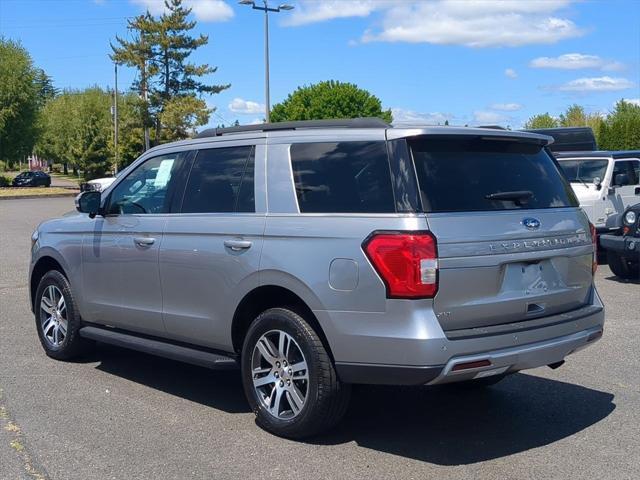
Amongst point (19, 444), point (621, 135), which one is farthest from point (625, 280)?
point (621, 135)

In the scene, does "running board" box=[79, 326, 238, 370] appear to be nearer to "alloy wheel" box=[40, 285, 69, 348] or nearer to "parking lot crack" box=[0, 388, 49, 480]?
"alloy wheel" box=[40, 285, 69, 348]

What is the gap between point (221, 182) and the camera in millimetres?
5648

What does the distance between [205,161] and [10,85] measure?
164 ft

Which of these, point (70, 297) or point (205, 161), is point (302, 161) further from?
point (70, 297)

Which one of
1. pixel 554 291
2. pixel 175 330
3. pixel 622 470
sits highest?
pixel 554 291

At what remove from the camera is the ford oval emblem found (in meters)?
4.77

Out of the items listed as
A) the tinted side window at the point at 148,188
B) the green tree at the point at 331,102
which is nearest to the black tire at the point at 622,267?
the tinted side window at the point at 148,188

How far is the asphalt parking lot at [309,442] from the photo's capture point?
179 inches

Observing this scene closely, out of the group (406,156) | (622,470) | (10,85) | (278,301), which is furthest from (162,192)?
(10,85)

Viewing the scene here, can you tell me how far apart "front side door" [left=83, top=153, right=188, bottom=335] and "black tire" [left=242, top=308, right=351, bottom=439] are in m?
1.22

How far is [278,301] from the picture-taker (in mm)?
5133

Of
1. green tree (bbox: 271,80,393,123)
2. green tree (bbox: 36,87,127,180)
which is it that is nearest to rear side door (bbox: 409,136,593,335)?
green tree (bbox: 36,87,127,180)

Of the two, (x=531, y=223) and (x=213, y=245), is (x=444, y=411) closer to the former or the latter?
(x=531, y=223)

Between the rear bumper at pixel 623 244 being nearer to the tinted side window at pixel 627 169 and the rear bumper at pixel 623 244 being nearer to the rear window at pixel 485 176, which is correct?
Result: the tinted side window at pixel 627 169
